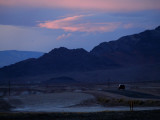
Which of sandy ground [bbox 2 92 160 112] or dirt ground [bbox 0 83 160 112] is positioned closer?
sandy ground [bbox 2 92 160 112]

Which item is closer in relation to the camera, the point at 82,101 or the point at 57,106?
the point at 57,106

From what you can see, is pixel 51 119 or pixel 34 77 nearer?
pixel 51 119

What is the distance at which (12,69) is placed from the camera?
618 feet

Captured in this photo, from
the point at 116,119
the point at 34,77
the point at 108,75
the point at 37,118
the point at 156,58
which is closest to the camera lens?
the point at 116,119

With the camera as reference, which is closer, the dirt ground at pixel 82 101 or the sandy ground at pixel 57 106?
the sandy ground at pixel 57 106

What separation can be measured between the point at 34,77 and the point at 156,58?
6434 centimetres

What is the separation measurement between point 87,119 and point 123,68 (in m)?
161

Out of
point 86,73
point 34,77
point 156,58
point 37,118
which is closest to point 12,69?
point 34,77

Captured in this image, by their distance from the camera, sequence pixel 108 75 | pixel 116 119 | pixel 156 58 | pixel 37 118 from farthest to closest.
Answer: pixel 156 58
pixel 108 75
pixel 37 118
pixel 116 119

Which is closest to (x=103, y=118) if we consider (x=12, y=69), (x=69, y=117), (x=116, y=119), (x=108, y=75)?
(x=116, y=119)

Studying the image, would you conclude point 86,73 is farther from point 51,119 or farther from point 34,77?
point 51,119

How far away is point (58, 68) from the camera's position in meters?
186

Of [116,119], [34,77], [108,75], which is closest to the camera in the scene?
[116,119]

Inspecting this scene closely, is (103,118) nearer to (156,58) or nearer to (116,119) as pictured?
(116,119)
